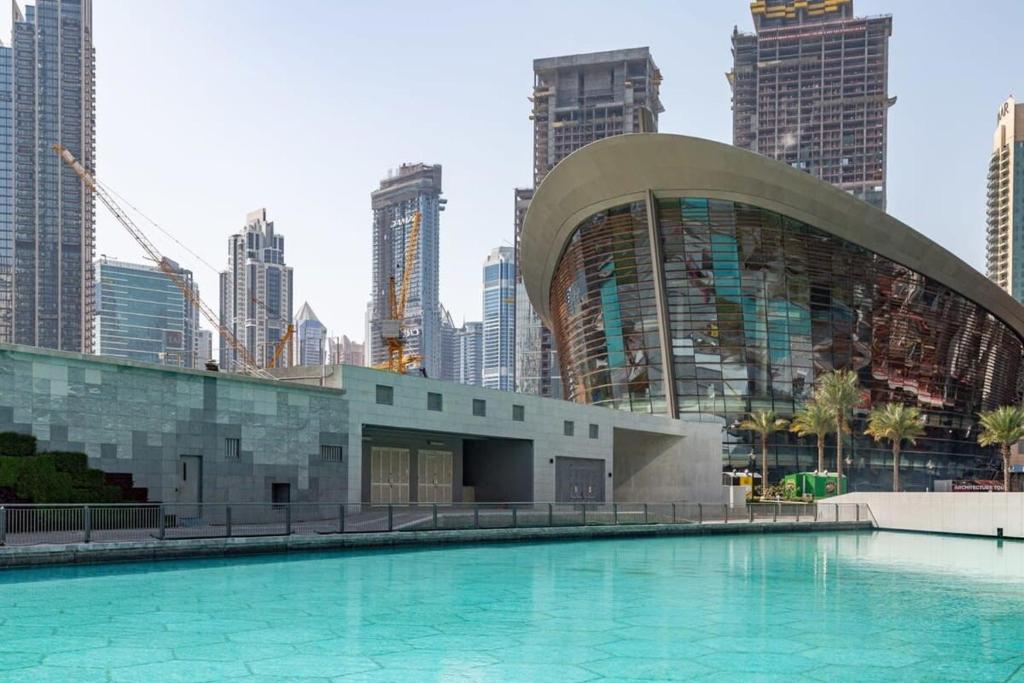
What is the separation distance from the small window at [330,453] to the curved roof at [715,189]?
3923 cm

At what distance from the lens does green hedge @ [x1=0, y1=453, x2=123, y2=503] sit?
27000mm

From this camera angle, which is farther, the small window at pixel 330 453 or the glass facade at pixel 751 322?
the glass facade at pixel 751 322

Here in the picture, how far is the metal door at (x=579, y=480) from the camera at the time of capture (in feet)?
159

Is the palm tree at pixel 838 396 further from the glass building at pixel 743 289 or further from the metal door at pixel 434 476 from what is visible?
the metal door at pixel 434 476

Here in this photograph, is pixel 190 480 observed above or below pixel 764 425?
below

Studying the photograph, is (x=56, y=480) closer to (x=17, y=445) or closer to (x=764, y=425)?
(x=17, y=445)

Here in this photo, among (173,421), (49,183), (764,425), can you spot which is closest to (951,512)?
(764,425)

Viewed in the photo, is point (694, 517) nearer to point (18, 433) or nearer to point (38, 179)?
point (18, 433)

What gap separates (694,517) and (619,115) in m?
168

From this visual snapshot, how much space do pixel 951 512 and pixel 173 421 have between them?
30.5 m

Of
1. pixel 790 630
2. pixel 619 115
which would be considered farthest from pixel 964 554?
pixel 619 115

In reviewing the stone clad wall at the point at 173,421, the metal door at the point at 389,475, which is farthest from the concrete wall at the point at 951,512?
the stone clad wall at the point at 173,421

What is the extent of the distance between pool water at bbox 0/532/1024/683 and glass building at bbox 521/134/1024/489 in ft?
160

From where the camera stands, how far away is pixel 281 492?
34.7 meters
